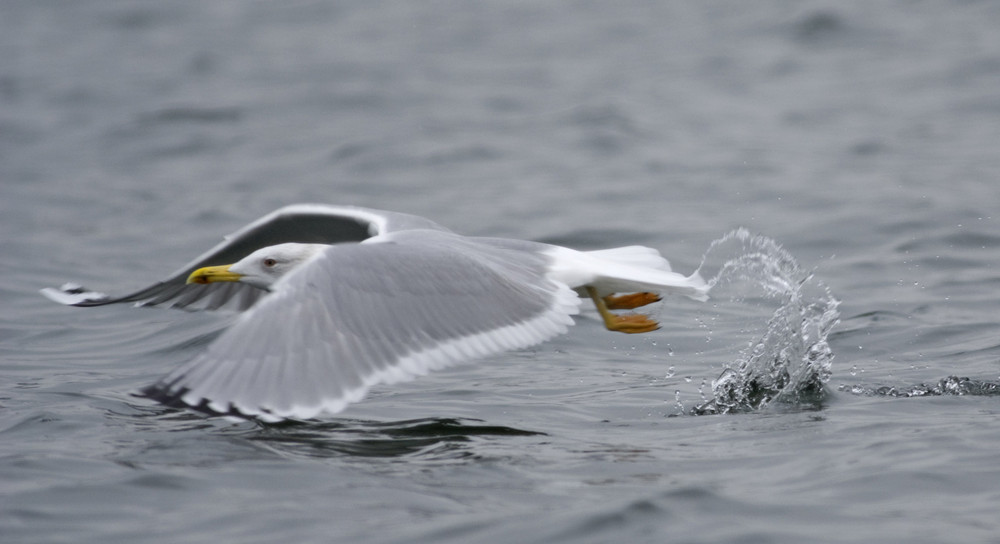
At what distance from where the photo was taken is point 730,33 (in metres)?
15.9

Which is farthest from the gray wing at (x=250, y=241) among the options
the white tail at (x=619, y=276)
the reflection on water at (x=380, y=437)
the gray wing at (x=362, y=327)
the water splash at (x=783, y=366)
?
the water splash at (x=783, y=366)

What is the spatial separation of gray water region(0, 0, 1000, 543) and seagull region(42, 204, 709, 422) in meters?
0.30

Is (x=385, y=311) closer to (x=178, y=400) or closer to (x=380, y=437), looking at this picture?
(x=380, y=437)

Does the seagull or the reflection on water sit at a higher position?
the seagull

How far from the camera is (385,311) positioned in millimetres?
4895

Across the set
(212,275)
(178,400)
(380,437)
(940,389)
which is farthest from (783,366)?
(178,400)

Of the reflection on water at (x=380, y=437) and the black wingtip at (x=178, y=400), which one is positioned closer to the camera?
the black wingtip at (x=178, y=400)

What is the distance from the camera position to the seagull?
14.9 ft

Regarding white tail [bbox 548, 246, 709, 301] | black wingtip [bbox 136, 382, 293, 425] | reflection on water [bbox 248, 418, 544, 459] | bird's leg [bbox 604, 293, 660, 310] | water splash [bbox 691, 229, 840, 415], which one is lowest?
reflection on water [bbox 248, 418, 544, 459]

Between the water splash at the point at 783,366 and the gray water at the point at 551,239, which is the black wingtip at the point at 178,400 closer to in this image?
the gray water at the point at 551,239

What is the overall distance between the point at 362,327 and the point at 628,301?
1.67 metres

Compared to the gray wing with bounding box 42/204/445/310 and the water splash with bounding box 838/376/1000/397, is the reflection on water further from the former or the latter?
the water splash with bounding box 838/376/1000/397

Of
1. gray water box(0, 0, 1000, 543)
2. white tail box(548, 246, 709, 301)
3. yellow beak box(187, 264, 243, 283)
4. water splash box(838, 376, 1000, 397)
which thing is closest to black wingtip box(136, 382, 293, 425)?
gray water box(0, 0, 1000, 543)

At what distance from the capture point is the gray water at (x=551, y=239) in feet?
13.8
